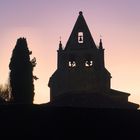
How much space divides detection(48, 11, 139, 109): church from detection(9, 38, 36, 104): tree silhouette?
22.5m

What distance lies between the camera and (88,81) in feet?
259

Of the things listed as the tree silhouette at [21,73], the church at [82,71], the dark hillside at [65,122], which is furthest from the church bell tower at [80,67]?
the dark hillside at [65,122]

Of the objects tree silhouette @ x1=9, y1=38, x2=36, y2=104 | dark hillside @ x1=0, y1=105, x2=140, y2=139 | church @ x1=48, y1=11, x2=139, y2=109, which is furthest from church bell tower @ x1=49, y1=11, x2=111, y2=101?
dark hillside @ x1=0, y1=105, x2=140, y2=139

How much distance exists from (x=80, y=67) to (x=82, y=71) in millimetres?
915

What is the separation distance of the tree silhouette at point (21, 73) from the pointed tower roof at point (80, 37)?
26.1m

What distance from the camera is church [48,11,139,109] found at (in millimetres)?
76000

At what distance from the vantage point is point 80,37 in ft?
263

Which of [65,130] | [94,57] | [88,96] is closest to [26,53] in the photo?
[88,96]

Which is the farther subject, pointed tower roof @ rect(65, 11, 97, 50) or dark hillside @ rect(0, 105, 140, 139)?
pointed tower roof @ rect(65, 11, 97, 50)

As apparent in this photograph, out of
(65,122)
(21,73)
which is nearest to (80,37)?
(21,73)

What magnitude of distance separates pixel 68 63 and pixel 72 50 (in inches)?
63.5

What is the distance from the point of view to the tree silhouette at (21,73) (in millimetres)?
46938

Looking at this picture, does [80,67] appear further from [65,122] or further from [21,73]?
[65,122]

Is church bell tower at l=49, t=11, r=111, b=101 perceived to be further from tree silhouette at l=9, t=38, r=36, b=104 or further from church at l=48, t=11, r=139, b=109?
tree silhouette at l=9, t=38, r=36, b=104
